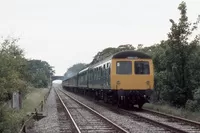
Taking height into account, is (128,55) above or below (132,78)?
above

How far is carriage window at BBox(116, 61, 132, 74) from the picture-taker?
22797mm

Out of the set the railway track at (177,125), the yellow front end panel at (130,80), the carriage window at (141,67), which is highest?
the carriage window at (141,67)

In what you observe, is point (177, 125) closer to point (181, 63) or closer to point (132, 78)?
point (132, 78)

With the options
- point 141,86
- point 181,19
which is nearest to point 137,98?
point 141,86

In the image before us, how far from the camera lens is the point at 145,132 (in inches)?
517

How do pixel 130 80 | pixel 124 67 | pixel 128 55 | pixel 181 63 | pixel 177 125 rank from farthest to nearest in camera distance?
pixel 181 63
pixel 128 55
pixel 124 67
pixel 130 80
pixel 177 125

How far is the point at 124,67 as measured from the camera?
901 inches

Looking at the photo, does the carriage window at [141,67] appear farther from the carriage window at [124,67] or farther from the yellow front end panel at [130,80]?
the carriage window at [124,67]

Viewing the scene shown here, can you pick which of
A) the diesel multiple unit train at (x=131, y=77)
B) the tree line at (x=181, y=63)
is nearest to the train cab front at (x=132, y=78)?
the diesel multiple unit train at (x=131, y=77)

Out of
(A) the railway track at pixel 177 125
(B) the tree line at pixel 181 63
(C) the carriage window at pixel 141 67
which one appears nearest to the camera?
(A) the railway track at pixel 177 125

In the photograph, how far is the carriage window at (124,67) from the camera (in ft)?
74.8

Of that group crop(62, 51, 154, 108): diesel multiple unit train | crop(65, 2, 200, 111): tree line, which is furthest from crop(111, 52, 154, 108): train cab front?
crop(65, 2, 200, 111): tree line

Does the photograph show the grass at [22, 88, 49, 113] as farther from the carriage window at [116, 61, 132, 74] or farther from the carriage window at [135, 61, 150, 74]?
the carriage window at [135, 61, 150, 74]

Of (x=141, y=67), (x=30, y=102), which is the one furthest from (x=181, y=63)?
(x=30, y=102)
